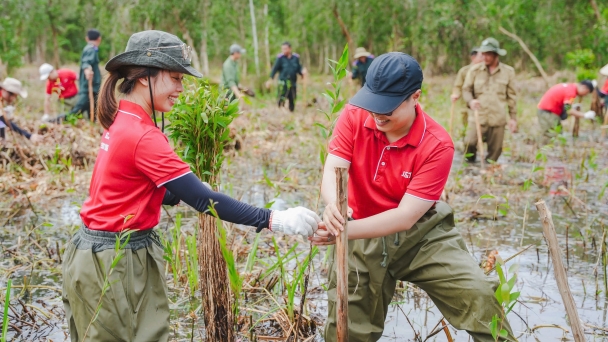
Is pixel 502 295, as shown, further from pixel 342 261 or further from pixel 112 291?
pixel 112 291

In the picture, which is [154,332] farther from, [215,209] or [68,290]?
[215,209]

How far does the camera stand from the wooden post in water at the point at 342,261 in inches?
97.1

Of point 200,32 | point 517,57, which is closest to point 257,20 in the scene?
point 200,32

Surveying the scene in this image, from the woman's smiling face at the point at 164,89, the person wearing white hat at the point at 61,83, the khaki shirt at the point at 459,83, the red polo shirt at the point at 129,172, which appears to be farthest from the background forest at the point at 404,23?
the red polo shirt at the point at 129,172

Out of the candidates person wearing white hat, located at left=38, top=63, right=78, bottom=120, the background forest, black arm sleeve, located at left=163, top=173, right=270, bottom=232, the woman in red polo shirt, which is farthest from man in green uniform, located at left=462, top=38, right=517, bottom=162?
the background forest

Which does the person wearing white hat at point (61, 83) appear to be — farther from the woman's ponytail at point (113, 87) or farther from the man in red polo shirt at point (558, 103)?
the woman's ponytail at point (113, 87)

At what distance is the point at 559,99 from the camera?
978 centimetres

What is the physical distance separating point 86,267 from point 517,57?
97.6 feet

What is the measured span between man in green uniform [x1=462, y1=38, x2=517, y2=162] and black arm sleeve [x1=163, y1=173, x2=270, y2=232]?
6.62 m

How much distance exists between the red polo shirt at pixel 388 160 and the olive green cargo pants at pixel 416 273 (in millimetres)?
182

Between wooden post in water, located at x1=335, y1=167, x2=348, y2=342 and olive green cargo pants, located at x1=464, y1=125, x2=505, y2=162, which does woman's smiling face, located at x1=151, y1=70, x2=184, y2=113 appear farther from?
olive green cargo pants, located at x1=464, y1=125, x2=505, y2=162

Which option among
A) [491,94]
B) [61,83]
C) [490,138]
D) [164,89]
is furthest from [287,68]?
[164,89]

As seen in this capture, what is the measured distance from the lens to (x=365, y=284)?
296cm

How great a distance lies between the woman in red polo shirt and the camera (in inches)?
92.7
